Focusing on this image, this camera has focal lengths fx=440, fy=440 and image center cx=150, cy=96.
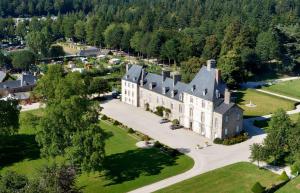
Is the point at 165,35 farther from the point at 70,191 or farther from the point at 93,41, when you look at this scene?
the point at 70,191

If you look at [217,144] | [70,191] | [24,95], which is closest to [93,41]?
[24,95]

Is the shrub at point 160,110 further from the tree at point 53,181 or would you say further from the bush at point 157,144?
the tree at point 53,181

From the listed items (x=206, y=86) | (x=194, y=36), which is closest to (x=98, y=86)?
(x=206, y=86)

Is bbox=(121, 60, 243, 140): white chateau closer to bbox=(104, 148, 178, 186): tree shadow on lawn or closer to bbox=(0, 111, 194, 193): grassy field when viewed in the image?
bbox=(0, 111, 194, 193): grassy field

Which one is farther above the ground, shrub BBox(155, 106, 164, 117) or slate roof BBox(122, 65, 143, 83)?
slate roof BBox(122, 65, 143, 83)

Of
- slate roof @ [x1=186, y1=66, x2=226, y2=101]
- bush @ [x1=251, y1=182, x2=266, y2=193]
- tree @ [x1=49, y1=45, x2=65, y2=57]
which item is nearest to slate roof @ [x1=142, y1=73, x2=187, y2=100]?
slate roof @ [x1=186, y1=66, x2=226, y2=101]

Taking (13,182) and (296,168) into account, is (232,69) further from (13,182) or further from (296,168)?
(13,182)
